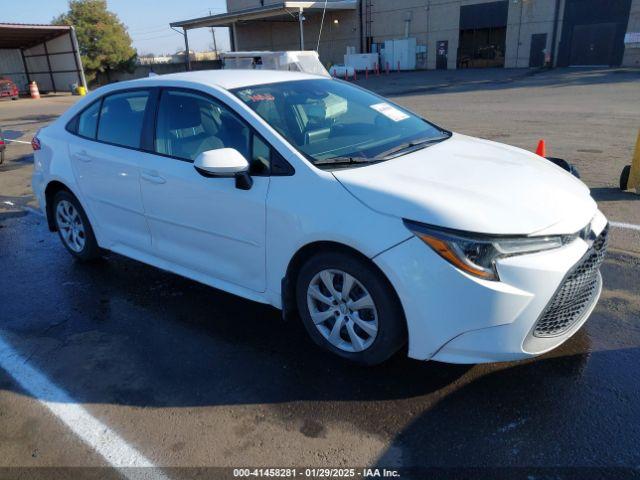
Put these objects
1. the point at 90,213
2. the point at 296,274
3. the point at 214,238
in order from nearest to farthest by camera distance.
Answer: the point at 296,274
the point at 214,238
the point at 90,213

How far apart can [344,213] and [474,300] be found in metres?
0.81

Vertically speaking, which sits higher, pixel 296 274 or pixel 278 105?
pixel 278 105

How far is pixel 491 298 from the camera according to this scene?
249 centimetres

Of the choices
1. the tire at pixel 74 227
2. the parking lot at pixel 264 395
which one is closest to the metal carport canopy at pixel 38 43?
the tire at pixel 74 227

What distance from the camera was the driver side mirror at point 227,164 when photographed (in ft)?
10.1

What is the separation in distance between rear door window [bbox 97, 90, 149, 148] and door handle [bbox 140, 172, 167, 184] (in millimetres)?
288

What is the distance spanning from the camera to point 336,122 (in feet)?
12.0

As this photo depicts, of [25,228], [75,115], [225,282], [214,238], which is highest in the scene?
[75,115]

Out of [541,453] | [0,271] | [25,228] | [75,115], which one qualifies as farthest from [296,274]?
[25,228]

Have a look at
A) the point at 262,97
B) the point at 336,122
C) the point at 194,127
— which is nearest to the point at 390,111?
the point at 336,122

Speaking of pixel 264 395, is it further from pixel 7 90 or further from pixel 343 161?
pixel 7 90

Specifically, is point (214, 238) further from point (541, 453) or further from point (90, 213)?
point (541, 453)

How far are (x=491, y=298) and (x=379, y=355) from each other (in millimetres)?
765

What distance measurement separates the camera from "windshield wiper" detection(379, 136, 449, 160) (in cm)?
331
